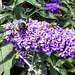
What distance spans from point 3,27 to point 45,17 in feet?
2.94

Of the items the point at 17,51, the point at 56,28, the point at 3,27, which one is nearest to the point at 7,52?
the point at 17,51

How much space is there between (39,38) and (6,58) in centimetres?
51

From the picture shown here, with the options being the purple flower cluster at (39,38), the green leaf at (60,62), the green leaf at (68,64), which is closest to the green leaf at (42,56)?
the purple flower cluster at (39,38)

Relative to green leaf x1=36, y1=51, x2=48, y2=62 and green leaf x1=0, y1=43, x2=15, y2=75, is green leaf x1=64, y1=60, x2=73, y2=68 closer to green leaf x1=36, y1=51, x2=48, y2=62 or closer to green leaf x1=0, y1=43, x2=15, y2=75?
green leaf x1=36, y1=51, x2=48, y2=62

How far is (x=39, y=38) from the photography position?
6.77 ft

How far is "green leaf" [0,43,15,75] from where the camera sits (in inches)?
80.3

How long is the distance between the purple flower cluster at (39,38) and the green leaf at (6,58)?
10cm

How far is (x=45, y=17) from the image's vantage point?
284 centimetres

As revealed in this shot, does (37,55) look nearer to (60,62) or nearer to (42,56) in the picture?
(42,56)

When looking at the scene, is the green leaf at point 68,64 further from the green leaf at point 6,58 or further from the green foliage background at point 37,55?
the green leaf at point 6,58

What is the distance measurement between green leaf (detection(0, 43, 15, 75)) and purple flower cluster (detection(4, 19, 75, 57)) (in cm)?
10

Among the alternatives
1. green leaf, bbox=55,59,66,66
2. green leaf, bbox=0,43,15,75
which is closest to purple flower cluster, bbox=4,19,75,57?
green leaf, bbox=0,43,15,75

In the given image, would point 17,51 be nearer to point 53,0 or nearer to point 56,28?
point 56,28

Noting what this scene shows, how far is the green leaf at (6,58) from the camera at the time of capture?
2.04 m
